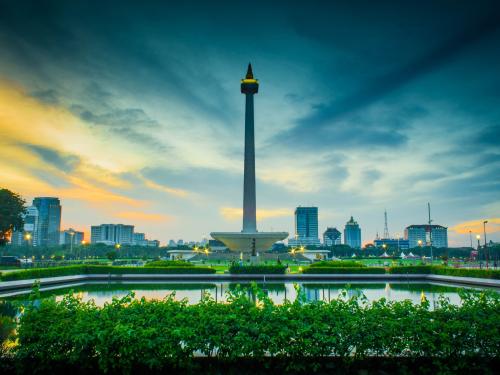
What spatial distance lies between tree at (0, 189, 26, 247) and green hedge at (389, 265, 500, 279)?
4079 cm

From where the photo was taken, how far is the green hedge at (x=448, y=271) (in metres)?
25.0

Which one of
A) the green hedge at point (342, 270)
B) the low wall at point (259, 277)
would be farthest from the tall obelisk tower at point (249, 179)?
the low wall at point (259, 277)

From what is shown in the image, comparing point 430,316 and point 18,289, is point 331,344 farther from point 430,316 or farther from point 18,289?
point 18,289

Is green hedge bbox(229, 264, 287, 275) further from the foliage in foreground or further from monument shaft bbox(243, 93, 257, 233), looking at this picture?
the foliage in foreground

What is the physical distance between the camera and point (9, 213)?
43844 millimetres

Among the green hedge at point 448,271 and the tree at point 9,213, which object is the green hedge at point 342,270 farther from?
the tree at point 9,213

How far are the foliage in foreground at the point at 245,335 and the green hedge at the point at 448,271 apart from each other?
2191cm

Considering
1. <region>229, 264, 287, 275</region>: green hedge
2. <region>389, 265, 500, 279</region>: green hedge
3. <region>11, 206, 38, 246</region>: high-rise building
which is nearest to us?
<region>389, 265, 500, 279</region>: green hedge

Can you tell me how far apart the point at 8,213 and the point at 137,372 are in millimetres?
45612

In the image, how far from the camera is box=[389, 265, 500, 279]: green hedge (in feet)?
82.0

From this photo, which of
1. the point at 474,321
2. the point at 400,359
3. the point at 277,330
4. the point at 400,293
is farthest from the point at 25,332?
the point at 400,293

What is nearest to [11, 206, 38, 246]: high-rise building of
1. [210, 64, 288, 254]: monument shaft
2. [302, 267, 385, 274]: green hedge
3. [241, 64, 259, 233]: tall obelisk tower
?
[210, 64, 288, 254]: monument shaft

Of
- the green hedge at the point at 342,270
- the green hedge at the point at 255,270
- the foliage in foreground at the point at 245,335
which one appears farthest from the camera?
the green hedge at the point at 342,270

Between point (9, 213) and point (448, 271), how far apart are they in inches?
1772
